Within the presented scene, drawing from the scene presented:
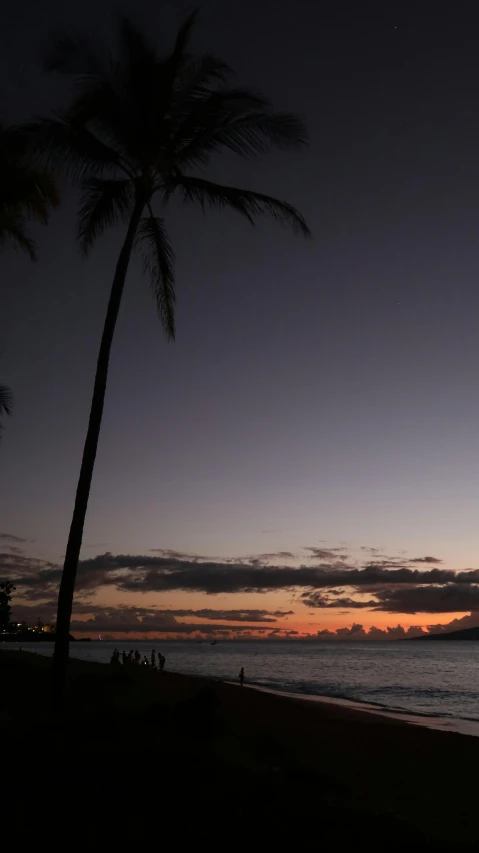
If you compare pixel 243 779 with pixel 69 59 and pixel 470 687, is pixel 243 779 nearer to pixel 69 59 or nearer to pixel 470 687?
pixel 69 59

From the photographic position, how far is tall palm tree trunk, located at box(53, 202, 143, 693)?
11555 millimetres

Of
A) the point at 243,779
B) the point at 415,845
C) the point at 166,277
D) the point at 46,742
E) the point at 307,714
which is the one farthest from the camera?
the point at 307,714

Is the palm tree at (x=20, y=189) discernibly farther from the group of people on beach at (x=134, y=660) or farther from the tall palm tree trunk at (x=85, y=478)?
the group of people on beach at (x=134, y=660)

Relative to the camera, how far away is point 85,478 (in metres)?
12.2

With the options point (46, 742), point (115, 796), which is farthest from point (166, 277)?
point (115, 796)

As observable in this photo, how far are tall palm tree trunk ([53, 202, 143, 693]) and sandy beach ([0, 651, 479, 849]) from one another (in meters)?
1.03

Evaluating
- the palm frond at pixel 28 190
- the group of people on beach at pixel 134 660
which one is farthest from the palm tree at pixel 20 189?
the group of people on beach at pixel 134 660

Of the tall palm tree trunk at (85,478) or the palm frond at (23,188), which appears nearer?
the tall palm tree trunk at (85,478)

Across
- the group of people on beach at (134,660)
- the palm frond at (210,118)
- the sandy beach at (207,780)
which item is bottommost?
the group of people on beach at (134,660)

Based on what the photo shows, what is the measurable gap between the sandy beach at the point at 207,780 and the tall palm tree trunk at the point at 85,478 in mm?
1029

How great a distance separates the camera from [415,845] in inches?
217

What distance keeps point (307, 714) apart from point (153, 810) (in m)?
19.0

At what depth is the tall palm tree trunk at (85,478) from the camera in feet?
37.9

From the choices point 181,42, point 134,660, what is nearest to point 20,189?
point 181,42
